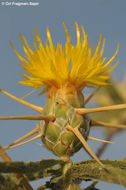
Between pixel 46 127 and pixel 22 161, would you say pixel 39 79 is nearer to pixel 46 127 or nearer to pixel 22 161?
pixel 46 127

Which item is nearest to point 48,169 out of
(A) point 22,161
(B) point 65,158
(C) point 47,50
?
(B) point 65,158

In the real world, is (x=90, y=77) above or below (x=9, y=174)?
above

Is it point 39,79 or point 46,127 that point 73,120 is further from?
point 39,79

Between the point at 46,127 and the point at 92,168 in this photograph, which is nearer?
the point at 92,168

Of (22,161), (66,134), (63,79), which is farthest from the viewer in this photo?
(63,79)

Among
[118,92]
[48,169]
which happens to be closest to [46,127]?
[48,169]

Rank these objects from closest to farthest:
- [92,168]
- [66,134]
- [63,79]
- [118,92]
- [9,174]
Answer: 1. [9,174]
2. [92,168]
3. [66,134]
4. [63,79]
5. [118,92]
